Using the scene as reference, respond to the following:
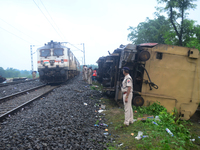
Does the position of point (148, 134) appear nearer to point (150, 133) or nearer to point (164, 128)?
point (150, 133)

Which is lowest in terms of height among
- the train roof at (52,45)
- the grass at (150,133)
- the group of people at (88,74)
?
the grass at (150,133)

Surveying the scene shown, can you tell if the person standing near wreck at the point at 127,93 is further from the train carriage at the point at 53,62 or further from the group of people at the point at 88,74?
the train carriage at the point at 53,62

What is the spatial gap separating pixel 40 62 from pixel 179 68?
36.1 ft

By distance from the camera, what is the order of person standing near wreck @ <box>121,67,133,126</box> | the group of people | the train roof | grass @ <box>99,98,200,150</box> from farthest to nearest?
the train roof
the group of people
person standing near wreck @ <box>121,67,133,126</box>
grass @ <box>99,98,200,150</box>

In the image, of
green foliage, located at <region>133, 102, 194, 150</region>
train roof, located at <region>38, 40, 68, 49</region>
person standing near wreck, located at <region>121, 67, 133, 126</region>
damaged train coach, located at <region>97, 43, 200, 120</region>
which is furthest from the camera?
train roof, located at <region>38, 40, 68, 49</region>

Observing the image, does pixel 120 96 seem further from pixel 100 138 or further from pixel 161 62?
pixel 100 138

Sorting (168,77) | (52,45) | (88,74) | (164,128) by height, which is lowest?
(164,128)

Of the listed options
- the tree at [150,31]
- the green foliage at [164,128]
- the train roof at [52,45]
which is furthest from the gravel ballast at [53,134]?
the tree at [150,31]

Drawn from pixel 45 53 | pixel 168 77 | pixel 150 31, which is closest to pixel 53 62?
pixel 45 53

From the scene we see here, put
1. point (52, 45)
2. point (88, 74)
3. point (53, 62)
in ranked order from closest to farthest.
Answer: point (53, 62) → point (52, 45) → point (88, 74)

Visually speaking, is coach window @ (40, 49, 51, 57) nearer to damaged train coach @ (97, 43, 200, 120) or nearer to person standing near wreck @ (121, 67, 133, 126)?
damaged train coach @ (97, 43, 200, 120)

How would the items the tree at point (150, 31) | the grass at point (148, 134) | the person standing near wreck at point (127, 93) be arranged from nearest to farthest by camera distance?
1. the grass at point (148, 134)
2. the person standing near wreck at point (127, 93)
3. the tree at point (150, 31)

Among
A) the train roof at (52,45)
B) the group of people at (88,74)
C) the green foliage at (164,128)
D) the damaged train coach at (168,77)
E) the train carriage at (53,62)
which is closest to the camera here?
the green foliage at (164,128)

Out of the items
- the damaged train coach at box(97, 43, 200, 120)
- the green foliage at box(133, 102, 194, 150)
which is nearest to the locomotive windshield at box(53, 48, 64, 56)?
the damaged train coach at box(97, 43, 200, 120)
